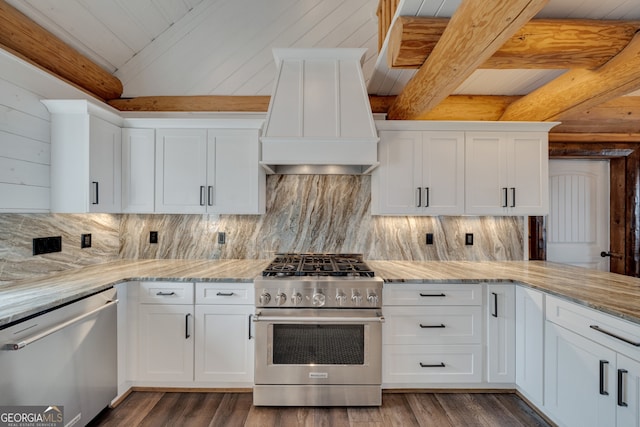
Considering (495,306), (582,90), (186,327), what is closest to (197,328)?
(186,327)

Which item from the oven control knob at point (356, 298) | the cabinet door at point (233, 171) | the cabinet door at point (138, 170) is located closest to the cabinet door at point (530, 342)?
the oven control knob at point (356, 298)

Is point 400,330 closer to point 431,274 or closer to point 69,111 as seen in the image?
point 431,274

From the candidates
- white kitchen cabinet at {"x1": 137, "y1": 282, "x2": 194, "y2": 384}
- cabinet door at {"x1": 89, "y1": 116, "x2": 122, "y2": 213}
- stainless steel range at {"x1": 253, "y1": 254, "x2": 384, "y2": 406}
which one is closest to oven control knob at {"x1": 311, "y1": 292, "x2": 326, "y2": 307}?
stainless steel range at {"x1": 253, "y1": 254, "x2": 384, "y2": 406}

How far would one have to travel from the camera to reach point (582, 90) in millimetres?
2154

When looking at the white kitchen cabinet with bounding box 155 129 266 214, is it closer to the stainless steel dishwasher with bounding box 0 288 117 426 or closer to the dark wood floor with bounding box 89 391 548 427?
the stainless steel dishwasher with bounding box 0 288 117 426

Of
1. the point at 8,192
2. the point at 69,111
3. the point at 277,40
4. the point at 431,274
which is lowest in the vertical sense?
the point at 431,274

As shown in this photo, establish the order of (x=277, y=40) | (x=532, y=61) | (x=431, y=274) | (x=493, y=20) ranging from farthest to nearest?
(x=277, y=40), (x=431, y=274), (x=532, y=61), (x=493, y=20)

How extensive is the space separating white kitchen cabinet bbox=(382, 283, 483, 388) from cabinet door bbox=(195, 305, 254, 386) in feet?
3.40

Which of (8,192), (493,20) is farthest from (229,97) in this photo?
(493,20)

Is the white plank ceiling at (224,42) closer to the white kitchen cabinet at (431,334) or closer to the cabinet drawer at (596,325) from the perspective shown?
the white kitchen cabinet at (431,334)

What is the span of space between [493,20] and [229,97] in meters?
2.41

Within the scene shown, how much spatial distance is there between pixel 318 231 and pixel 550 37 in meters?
2.22

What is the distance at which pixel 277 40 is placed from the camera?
2877 millimetres

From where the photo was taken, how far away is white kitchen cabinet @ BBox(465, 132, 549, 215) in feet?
Result: 8.93
